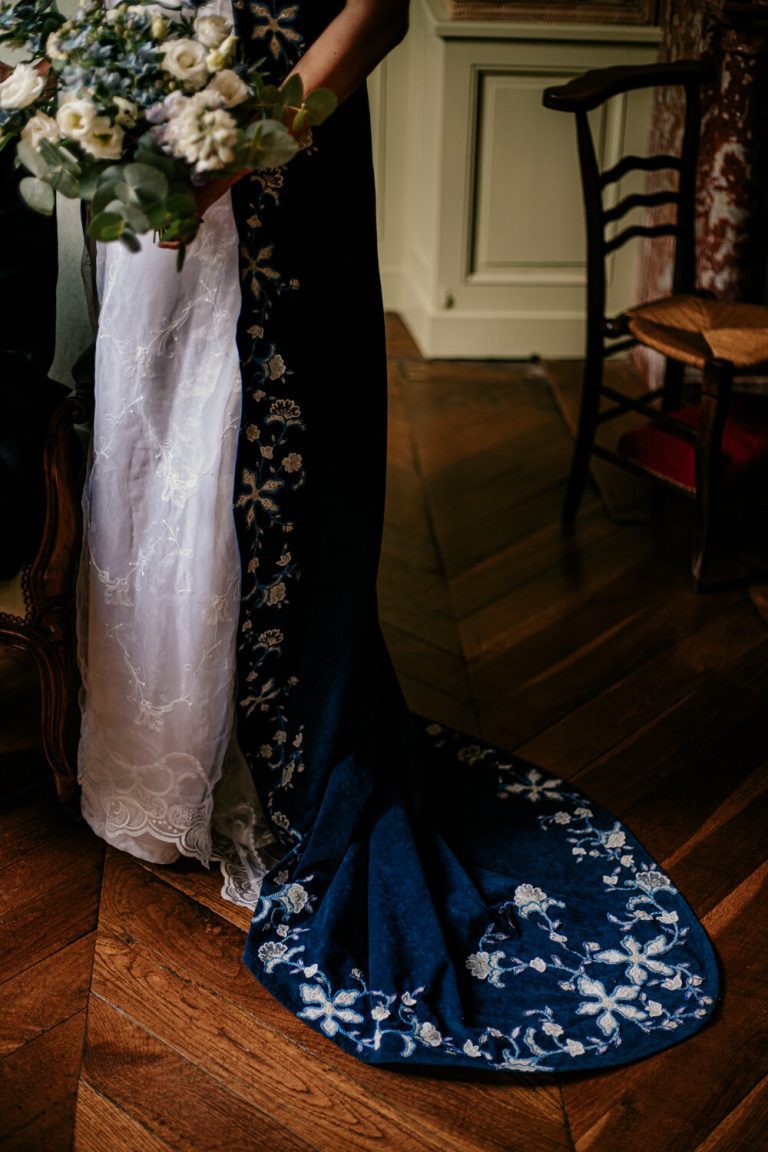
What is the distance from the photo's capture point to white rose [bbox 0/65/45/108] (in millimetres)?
1312

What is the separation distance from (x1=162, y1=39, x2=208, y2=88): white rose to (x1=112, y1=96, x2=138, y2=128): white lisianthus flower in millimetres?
56

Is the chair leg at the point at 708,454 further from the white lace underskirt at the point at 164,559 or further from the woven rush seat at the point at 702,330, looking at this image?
the white lace underskirt at the point at 164,559

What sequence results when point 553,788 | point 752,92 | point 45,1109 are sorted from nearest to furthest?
point 45,1109 < point 553,788 < point 752,92

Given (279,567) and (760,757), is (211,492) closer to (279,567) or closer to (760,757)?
(279,567)

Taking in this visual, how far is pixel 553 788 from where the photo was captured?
78.5 inches

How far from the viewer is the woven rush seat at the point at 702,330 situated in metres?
2.51

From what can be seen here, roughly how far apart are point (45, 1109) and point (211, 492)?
2.57ft

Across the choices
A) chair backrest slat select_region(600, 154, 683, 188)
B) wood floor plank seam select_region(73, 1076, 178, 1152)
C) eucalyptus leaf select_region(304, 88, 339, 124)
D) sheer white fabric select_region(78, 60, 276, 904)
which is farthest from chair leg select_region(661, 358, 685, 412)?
wood floor plank seam select_region(73, 1076, 178, 1152)

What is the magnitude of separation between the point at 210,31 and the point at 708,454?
5.33 ft

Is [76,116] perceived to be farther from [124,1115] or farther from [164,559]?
[124,1115]

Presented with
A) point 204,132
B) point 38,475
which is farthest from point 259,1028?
point 204,132

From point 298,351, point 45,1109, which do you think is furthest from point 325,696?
point 45,1109

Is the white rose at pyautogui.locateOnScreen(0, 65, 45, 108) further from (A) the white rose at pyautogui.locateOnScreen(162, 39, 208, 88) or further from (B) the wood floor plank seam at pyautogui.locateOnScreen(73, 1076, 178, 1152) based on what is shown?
(B) the wood floor plank seam at pyautogui.locateOnScreen(73, 1076, 178, 1152)

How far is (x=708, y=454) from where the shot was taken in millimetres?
2600
